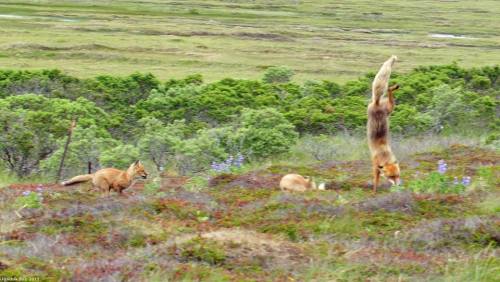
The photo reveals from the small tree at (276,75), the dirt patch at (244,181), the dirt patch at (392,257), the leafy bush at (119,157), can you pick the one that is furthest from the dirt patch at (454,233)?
the small tree at (276,75)

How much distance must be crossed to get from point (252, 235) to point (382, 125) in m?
2.47

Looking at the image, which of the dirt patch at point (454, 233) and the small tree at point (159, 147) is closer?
the dirt patch at point (454, 233)

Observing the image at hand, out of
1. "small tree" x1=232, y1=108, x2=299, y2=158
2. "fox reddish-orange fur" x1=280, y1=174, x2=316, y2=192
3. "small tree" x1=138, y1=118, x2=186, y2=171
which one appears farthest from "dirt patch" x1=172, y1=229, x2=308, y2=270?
"small tree" x1=232, y1=108, x2=299, y2=158

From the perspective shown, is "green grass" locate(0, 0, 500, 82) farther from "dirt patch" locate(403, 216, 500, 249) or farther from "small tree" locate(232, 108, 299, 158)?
"dirt patch" locate(403, 216, 500, 249)

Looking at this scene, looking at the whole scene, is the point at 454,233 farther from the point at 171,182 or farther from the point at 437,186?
the point at 171,182

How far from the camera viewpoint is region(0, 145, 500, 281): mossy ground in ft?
18.9

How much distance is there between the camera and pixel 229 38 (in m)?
50.4

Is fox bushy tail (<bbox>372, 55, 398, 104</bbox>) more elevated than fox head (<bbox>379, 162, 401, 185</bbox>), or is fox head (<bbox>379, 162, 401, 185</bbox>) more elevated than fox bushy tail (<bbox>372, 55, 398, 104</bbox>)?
fox bushy tail (<bbox>372, 55, 398, 104</bbox>)

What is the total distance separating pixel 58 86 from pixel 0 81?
Result: 152cm

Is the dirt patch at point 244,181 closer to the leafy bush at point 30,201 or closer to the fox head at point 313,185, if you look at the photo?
the fox head at point 313,185

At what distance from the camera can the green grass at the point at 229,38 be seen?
37.8m

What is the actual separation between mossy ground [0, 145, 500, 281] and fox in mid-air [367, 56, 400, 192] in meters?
0.26

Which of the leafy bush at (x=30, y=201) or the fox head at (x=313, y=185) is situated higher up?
the leafy bush at (x=30, y=201)

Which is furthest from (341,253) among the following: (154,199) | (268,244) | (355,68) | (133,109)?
(355,68)
